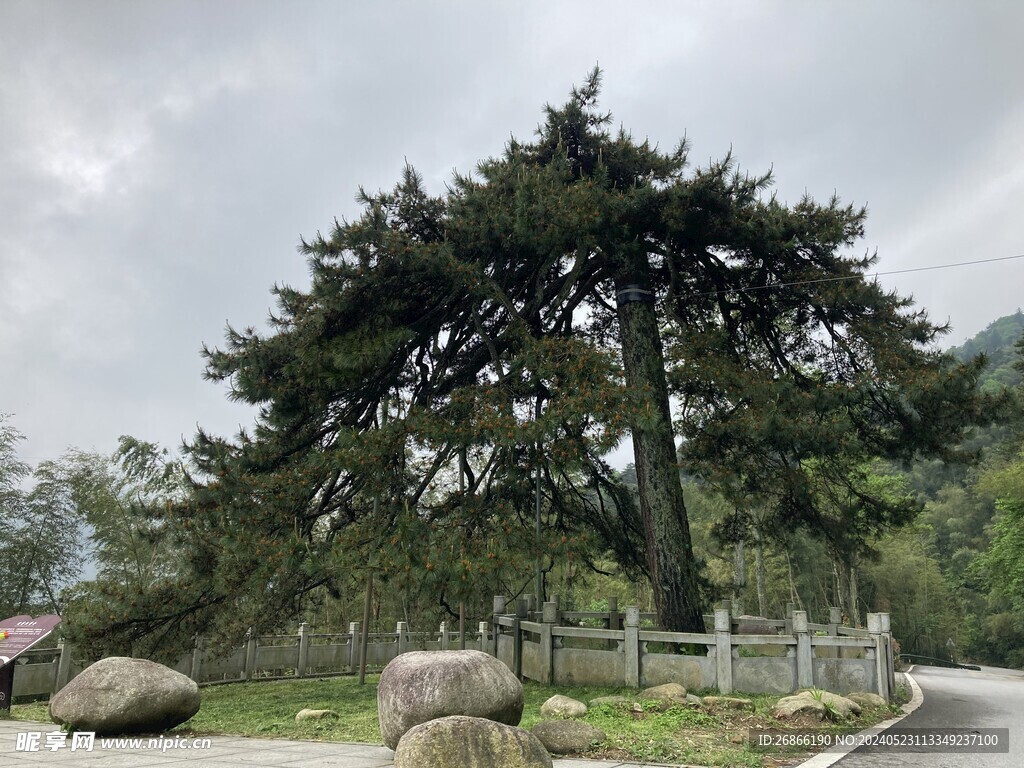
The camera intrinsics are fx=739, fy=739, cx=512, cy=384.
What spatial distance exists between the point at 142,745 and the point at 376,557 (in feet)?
10.4

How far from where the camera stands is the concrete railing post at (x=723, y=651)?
9887 millimetres

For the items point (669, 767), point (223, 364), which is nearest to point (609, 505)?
point (223, 364)

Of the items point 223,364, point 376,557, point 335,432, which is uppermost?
point 223,364

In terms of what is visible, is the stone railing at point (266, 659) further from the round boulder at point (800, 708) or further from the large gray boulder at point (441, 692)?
the round boulder at point (800, 708)

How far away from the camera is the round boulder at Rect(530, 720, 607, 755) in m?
6.30

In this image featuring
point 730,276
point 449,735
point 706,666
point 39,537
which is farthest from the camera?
point 39,537

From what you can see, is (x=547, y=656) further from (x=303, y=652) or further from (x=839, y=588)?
(x=839, y=588)

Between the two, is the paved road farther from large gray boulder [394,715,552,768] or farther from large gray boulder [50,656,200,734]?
large gray boulder [50,656,200,734]

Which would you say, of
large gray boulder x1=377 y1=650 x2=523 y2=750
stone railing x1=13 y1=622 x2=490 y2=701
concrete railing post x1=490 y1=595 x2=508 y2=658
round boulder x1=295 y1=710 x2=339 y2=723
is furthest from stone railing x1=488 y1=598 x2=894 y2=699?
large gray boulder x1=377 y1=650 x2=523 y2=750

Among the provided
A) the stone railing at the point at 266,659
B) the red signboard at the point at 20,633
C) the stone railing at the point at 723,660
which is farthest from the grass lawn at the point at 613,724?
the red signboard at the point at 20,633

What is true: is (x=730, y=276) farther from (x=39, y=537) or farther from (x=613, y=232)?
(x=39, y=537)

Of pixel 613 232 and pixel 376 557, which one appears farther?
pixel 613 232

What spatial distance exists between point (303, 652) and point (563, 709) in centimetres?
1177

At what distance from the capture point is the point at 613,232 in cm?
1188
